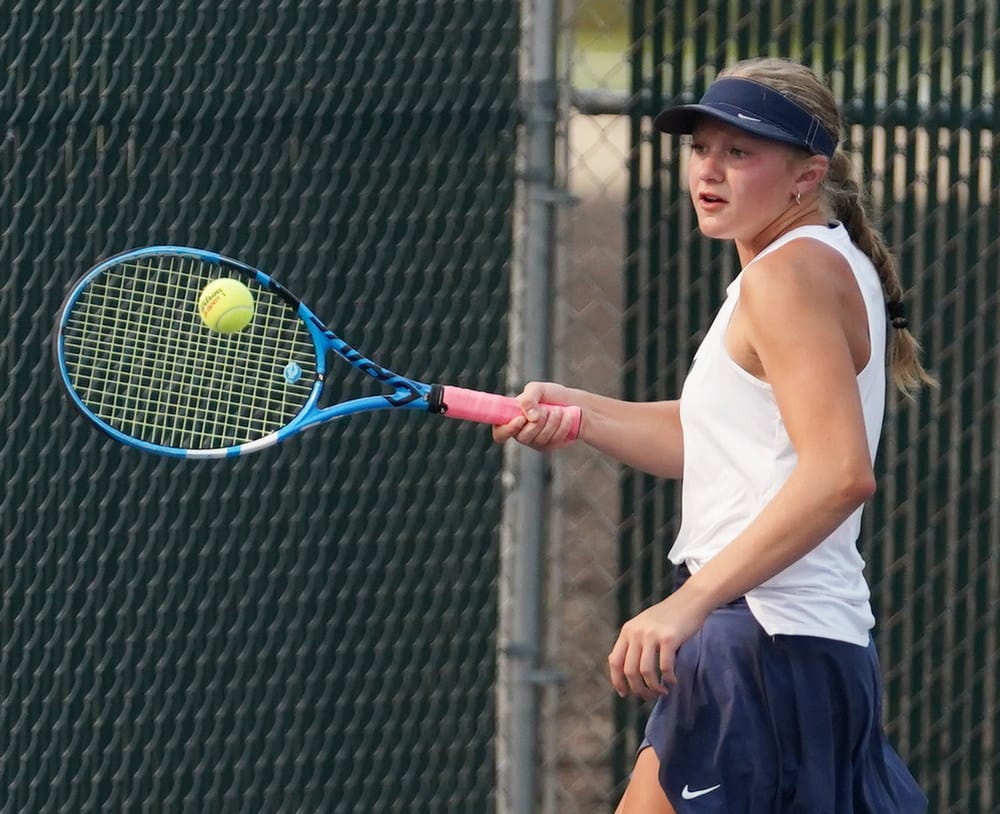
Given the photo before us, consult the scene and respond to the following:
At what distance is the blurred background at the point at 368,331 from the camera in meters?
3.79

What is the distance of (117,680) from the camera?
3.86 meters

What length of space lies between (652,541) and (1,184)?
176cm

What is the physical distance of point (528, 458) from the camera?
3.86 metres

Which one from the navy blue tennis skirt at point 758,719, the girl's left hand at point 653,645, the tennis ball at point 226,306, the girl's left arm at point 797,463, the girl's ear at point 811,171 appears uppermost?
the girl's ear at point 811,171

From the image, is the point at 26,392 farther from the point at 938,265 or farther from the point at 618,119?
the point at 938,265

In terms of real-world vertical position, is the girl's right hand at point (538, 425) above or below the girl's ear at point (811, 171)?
below

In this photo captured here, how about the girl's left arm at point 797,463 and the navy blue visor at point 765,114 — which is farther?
the navy blue visor at point 765,114

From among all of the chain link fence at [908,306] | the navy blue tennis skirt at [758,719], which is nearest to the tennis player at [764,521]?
the navy blue tennis skirt at [758,719]

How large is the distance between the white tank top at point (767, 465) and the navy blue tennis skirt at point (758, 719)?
0.04 meters

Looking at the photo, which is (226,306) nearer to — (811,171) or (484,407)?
(484,407)

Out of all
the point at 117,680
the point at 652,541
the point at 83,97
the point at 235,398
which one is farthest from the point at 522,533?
the point at 83,97

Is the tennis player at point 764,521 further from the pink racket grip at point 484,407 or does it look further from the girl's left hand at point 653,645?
the pink racket grip at point 484,407

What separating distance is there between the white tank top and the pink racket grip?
362 mm

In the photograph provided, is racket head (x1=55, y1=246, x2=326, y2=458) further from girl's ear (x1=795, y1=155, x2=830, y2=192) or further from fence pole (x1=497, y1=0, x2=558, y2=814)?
girl's ear (x1=795, y1=155, x2=830, y2=192)
